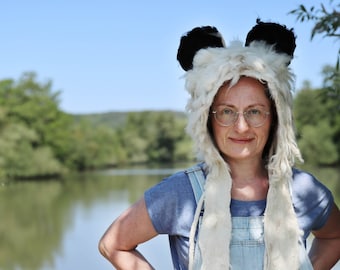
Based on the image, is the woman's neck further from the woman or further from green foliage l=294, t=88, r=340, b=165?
green foliage l=294, t=88, r=340, b=165

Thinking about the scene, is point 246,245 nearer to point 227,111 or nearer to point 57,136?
point 227,111

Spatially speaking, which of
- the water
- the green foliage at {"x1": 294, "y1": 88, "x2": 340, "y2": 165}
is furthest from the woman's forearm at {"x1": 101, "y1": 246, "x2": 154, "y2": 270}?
the green foliage at {"x1": 294, "y1": 88, "x2": 340, "y2": 165}

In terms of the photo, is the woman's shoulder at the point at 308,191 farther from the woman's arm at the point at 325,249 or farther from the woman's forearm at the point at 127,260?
the woman's forearm at the point at 127,260

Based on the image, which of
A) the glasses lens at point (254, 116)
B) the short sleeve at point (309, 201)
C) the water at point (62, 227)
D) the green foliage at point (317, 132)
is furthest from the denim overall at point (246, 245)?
the green foliage at point (317, 132)

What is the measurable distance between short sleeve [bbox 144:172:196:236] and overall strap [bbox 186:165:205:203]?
0.04 ft

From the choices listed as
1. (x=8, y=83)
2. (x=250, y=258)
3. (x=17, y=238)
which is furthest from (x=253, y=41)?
(x=8, y=83)

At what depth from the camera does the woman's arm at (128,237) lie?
1347mm

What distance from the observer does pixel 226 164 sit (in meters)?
1.35

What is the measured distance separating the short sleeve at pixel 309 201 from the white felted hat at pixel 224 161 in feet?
0.10

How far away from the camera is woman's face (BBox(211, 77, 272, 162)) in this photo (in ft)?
4.31

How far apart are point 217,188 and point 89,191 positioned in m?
22.9

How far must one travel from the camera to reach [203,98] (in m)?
1.31

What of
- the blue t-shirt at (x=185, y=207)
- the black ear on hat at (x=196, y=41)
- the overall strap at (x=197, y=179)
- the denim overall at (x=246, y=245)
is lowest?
the denim overall at (x=246, y=245)

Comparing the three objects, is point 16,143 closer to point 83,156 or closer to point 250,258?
point 83,156
